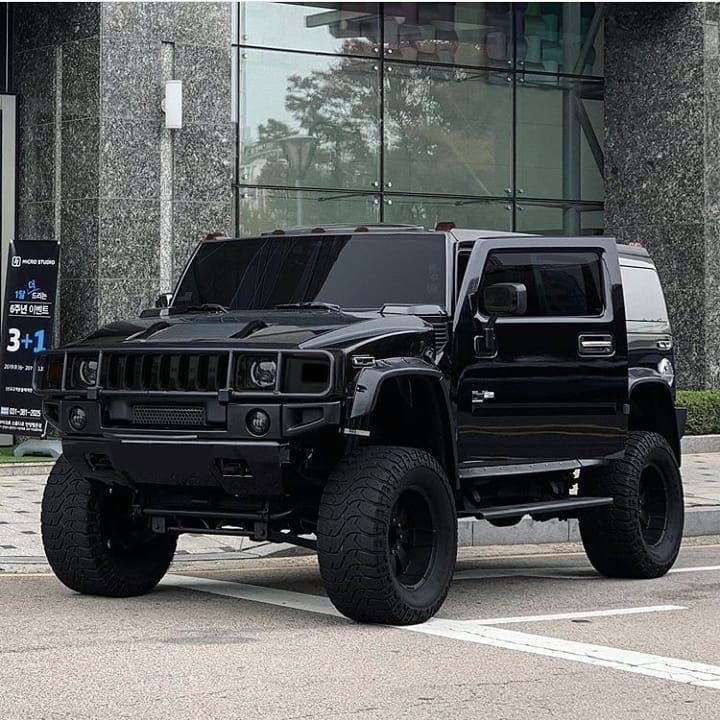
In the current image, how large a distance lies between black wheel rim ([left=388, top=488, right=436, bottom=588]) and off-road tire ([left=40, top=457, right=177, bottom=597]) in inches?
68.1

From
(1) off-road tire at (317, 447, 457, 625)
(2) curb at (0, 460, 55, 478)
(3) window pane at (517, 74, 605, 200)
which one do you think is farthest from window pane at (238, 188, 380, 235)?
(1) off-road tire at (317, 447, 457, 625)

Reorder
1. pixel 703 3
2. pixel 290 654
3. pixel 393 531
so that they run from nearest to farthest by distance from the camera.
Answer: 1. pixel 290 654
2. pixel 393 531
3. pixel 703 3

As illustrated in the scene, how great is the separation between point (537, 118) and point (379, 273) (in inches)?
533

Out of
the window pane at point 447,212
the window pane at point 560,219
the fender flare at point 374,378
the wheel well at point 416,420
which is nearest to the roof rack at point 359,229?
the wheel well at point 416,420

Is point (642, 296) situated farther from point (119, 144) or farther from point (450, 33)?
point (450, 33)

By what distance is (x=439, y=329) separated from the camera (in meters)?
9.27

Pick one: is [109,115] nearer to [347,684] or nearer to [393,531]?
[393,531]

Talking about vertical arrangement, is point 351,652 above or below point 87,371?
below

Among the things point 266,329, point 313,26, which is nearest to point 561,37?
point 313,26

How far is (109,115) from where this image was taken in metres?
17.2

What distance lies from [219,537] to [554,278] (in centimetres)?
364

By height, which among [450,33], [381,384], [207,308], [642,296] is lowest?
[381,384]

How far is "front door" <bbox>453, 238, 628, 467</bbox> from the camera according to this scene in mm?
9500

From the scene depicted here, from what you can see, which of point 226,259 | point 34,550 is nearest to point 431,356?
point 226,259
